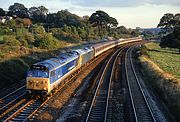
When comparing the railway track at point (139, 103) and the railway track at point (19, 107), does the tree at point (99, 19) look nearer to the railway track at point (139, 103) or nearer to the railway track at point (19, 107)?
the railway track at point (139, 103)

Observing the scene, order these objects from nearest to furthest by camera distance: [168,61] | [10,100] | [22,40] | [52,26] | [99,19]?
[10,100]
[22,40]
[168,61]
[52,26]
[99,19]

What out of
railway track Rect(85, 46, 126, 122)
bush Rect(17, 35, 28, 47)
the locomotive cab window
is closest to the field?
railway track Rect(85, 46, 126, 122)

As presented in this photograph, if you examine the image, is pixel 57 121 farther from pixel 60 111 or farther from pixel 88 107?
pixel 88 107

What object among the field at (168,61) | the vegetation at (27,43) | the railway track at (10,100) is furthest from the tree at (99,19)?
the railway track at (10,100)

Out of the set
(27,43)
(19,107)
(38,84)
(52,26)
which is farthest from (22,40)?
(52,26)

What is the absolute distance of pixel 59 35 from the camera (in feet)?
284

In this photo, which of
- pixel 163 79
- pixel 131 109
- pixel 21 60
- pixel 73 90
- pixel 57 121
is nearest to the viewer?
pixel 57 121

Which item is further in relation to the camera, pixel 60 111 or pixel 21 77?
pixel 21 77

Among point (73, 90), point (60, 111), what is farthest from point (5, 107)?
point (73, 90)

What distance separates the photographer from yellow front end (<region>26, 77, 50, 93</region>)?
76.6ft

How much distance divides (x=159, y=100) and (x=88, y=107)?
273 inches

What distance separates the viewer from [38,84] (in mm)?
23547

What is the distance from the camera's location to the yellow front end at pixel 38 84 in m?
23.4

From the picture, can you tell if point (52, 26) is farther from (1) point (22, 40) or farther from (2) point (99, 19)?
(1) point (22, 40)
